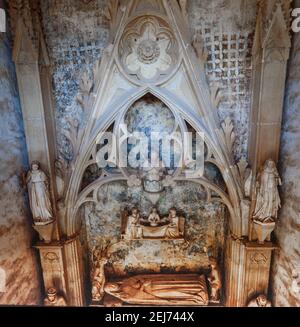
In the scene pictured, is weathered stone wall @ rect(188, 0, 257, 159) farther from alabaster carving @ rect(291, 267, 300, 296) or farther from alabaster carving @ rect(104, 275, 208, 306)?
alabaster carving @ rect(104, 275, 208, 306)

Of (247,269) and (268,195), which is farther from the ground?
(268,195)

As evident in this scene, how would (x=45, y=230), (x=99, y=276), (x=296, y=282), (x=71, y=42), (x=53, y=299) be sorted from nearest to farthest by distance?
(x=296, y=282), (x=71, y=42), (x=45, y=230), (x=53, y=299), (x=99, y=276)

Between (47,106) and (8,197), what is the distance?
3.57 feet

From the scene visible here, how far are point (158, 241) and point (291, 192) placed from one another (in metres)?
1.75

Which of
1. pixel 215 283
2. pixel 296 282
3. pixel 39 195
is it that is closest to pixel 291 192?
pixel 296 282

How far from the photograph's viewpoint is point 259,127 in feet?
10.2

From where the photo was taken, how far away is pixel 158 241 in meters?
3.83

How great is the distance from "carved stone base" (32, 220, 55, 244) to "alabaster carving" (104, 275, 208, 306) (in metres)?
1.03

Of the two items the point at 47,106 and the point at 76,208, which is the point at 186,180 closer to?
the point at 76,208

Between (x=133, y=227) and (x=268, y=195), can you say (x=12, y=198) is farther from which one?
(x=268, y=195)

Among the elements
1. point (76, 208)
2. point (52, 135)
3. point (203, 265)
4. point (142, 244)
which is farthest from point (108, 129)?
point (203, 265)

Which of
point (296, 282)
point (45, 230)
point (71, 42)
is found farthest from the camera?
point (45, 230)

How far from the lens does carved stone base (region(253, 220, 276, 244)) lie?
127 inches

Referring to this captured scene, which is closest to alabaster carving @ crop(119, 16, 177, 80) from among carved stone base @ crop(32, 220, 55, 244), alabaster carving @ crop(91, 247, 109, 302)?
carved stone base @ crop(32, 220, 55, 244)
